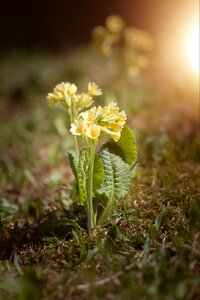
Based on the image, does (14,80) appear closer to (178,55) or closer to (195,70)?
(178,55)

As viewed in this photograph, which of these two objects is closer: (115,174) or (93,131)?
(93,131)

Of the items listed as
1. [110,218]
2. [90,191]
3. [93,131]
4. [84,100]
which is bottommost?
[110,218]

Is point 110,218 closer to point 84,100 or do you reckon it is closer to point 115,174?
point 115,174

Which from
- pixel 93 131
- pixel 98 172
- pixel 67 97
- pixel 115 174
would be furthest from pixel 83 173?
pixel 67 97

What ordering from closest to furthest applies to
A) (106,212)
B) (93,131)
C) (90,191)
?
(93,131)
(90,191)
(106,212)

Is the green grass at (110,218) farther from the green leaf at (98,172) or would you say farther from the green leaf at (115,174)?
the green leaf at (98,172)

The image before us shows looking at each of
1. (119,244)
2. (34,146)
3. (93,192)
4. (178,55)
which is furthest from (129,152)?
(178,55)
